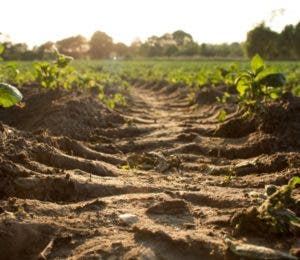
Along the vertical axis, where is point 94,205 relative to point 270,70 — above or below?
below

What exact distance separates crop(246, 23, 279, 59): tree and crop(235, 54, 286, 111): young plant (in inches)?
1530

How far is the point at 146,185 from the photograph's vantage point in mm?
3934

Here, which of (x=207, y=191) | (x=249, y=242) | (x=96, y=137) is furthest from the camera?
(x=96, y=137)

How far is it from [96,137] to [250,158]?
2256mm

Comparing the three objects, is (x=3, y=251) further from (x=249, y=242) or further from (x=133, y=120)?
(x=133, y=120)

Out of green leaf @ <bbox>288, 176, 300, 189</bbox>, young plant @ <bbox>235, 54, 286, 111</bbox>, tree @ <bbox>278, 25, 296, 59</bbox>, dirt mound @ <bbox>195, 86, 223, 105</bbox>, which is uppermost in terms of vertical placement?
tree @ <bbox>278, 25, 296, 59</bbox>

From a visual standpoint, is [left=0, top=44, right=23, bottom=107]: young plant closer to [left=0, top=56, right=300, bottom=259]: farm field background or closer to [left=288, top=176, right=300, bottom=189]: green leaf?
[left=0, top=56, right=300, bottom=259]: farm field background

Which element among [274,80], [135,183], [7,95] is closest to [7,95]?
[7,95]

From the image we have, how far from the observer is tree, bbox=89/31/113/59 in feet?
235

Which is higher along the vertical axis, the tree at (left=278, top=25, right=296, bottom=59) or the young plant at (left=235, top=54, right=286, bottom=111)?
the tree at (left=278, top=25, right=296, bottom=59)

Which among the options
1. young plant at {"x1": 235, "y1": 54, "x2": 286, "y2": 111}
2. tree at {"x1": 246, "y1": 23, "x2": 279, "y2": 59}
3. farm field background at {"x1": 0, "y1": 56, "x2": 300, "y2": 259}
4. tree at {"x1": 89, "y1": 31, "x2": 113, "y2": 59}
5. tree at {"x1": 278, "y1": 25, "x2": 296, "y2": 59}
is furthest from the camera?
tree at {"x1": 89, "y1": 31, "x2": 113, "y2": 59}

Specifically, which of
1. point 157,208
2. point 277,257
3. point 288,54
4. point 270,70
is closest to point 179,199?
point 157,208

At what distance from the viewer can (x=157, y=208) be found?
3234 millimetres

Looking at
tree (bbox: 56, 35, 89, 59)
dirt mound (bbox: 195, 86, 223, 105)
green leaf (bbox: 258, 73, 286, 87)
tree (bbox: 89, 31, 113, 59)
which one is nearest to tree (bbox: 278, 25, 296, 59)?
tree (bbox: 89, 31, 113, 59)
